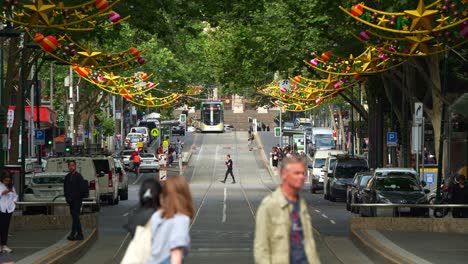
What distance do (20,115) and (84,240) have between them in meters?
→ 19.6

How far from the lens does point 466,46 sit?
49250 mm

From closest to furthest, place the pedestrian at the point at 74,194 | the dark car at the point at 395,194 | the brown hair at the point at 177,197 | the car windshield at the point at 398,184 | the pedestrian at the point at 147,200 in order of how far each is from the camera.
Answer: the brown hair at the point at 177,197 < the pedestrian at the point at 147,200 < the pedestrian at the point at 74,194 < the dark car at the point at 395,194 < the car windshield at the point at 398,184

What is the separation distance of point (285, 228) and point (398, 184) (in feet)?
98.2

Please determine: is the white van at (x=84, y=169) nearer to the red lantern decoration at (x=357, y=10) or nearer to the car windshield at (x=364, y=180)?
the car windshield at (x=364, y=180)

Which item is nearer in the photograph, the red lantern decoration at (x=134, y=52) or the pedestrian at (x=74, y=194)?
the pedestrian at (x=74, y=194)

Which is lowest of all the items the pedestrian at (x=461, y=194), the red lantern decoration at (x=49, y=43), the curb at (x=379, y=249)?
the curb at (x=379, y=249)

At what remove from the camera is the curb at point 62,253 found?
24.3 meters

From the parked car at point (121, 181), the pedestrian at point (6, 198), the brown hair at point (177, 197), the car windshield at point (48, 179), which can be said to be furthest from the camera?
the parked car at point (121, 181)

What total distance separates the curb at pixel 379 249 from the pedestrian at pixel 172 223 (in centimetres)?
1222

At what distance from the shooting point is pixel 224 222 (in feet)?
136

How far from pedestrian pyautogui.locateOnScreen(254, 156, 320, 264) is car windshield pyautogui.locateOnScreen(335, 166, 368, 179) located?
46.5 m

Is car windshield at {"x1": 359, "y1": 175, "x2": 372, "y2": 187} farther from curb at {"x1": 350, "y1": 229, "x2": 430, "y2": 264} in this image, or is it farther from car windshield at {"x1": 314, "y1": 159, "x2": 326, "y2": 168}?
car windshield at {"x1": 314, "y1": 159, "x2": 326, "y2": 168}

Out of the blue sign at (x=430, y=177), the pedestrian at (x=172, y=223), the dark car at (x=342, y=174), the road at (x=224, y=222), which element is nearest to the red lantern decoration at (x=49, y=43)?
the road at (x=224, y=222)

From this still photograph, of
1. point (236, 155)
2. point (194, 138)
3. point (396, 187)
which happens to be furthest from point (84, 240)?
point (194, 138)
